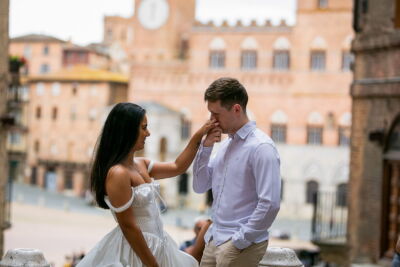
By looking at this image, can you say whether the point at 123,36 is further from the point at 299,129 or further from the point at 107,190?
the point at 107,190

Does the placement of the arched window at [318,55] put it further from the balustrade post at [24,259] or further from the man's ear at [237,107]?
the man's ear at [237,107]

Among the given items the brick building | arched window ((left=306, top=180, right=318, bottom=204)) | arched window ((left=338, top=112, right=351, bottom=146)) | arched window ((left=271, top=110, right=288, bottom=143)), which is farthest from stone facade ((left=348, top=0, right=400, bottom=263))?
arched window ((left=271, top=110, right=288, bottom=143))

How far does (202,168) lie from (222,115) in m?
0.46

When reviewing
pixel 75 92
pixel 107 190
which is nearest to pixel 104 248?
pixel 107 190

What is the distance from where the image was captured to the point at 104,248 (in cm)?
425

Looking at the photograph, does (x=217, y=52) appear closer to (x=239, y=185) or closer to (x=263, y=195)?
(x=239, y=185)

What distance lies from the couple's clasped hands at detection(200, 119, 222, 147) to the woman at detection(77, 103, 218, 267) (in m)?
0.38

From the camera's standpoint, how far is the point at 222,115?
14.1 ft

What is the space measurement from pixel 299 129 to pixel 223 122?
46157mm

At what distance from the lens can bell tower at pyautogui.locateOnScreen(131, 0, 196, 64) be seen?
53875mm

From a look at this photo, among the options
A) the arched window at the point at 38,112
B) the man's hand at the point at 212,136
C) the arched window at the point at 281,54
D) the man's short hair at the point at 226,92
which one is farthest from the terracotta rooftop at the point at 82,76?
the man's short hair at the point at 226,92

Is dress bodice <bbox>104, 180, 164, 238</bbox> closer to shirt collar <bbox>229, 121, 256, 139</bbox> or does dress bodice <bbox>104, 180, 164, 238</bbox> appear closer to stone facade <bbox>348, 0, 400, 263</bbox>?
shirt collar <bbox>229, 121, 256, 139</bbox>

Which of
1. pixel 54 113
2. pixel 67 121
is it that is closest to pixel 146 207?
pixel 67 121

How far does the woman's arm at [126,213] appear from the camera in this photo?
159 inches
